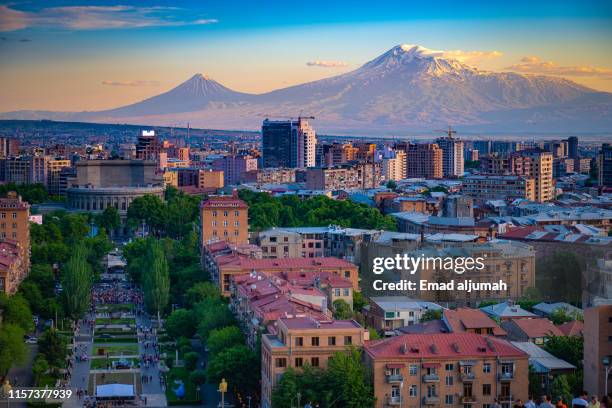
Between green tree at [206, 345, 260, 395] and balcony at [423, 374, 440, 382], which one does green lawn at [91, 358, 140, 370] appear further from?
balcony at [423, 374, 440, 382]

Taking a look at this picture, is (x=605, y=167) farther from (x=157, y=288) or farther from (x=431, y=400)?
(x=431, y=400)

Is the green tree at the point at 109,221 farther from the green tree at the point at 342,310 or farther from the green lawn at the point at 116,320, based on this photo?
the green tree at the point at 342,310

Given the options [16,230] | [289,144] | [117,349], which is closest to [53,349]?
[117,349]

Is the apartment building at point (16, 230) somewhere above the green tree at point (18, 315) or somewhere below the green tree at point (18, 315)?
above

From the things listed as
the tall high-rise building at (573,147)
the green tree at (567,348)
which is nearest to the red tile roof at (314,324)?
the green tree at (567,348)

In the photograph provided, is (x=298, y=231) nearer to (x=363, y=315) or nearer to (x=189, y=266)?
(x=189, y=266)

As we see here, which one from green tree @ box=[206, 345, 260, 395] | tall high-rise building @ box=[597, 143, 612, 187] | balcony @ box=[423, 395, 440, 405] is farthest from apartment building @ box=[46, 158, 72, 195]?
balcony @ box=[423, 395, 440, 405]
